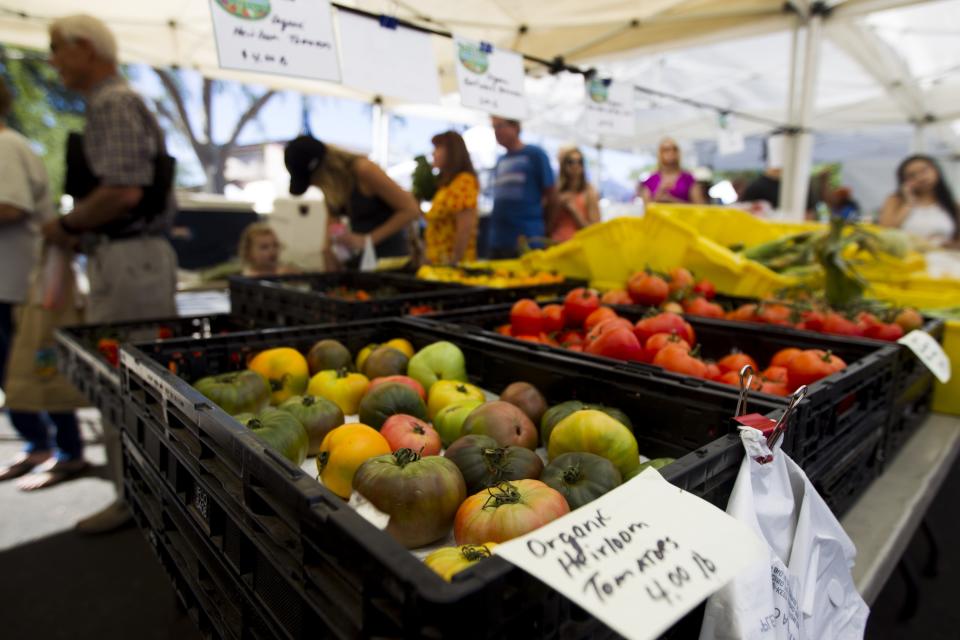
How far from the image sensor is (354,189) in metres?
3.18

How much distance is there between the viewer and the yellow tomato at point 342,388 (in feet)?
4.28

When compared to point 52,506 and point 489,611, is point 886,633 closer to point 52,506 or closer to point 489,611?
point 489,611

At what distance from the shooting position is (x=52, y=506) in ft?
9.19

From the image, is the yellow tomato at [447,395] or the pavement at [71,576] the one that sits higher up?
the yellow tomato at [447,395]

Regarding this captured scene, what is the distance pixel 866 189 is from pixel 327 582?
48.4 ft

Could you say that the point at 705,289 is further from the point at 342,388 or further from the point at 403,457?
the point at 403,457

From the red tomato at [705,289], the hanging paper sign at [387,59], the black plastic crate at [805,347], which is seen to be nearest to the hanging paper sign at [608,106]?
the hanging paper sign at [387,59]

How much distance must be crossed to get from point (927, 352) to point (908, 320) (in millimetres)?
392

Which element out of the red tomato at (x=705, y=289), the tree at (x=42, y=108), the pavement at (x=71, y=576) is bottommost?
the pavement at (x=71, y=576)

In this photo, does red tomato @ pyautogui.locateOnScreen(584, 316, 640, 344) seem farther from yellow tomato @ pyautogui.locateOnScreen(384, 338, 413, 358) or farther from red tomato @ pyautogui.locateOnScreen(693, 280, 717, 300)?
red tomato @ pyautogui.locateOnScreen(693, 280, 717, 300)

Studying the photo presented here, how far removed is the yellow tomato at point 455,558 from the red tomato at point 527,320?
1151mm

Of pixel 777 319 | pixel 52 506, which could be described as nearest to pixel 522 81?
pixel 777 319

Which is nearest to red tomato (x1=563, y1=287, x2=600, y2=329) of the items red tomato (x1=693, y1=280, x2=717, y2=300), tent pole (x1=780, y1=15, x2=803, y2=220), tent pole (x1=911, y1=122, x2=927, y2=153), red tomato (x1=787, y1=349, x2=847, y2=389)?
red tomato (x1=693, y1=280, x2=717, y2=300)

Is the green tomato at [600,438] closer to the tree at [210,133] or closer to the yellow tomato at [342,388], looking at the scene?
the yellow tomato at [342,388]
